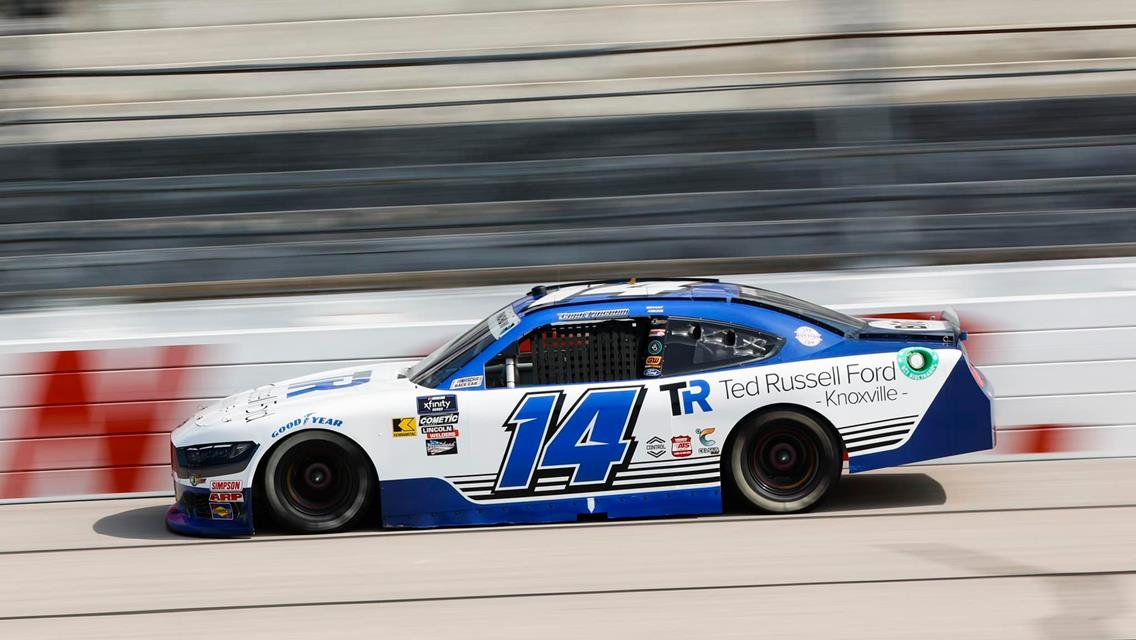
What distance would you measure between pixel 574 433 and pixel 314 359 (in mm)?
1988

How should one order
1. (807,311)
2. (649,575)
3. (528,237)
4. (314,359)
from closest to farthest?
(649,575)
(807,311)
(314,359)
(528,237)

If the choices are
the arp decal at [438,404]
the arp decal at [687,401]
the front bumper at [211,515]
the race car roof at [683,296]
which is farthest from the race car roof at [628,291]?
the front bumper at [211,515]

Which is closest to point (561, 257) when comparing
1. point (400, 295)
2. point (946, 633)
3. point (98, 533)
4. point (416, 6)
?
point (400, 295)

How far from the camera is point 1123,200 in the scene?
7125 millimetres

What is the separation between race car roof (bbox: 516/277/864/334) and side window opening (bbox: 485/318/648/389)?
0.17 meters

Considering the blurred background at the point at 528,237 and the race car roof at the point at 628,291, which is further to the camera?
the blurred background at the point at 528,237

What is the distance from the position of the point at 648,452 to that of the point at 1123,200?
3429mm

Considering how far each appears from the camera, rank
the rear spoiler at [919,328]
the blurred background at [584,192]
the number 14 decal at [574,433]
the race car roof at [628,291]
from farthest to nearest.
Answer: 1. the blurred background at [584,192]
2. the race car roof at [628,291]
3. the rear spoiler at [919,328]
4. the number 14 decal at [574,433]

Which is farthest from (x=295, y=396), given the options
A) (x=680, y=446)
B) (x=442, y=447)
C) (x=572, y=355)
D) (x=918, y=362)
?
(x=918, y=362)

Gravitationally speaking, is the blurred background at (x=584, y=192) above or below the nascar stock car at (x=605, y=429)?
above

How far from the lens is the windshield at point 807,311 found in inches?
232

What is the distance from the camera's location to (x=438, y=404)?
5676 mm

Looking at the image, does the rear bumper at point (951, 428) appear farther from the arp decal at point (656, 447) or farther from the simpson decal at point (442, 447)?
the simpson decal at point (442, 447)

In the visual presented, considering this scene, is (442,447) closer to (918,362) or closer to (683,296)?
(683,296)
